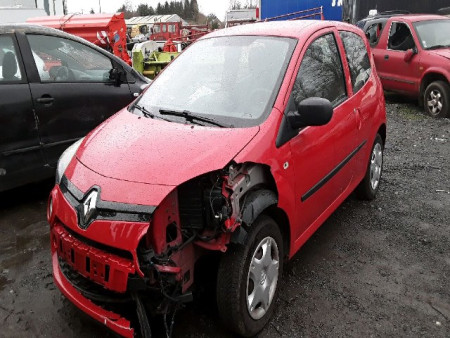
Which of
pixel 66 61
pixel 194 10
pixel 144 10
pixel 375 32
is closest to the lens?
pixel 66 61

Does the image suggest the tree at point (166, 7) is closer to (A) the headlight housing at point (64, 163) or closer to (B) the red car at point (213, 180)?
(B) the red car at point (213, 180)

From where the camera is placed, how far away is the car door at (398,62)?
318 inches

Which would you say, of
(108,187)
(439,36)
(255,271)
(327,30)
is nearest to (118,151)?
(108,187)

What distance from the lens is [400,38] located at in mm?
8500

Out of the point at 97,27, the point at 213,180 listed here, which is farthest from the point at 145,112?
the point at 97,27

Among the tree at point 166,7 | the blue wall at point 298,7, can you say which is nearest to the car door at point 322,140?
the blue wall at point 298,7

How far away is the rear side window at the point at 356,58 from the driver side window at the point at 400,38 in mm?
4755

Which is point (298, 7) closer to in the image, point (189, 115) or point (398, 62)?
point (398, 62)

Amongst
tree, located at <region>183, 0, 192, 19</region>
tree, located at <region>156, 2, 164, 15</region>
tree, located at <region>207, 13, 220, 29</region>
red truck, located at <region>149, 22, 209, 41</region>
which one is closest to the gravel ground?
red truck, located at <region>149, 22, 209, 41</region>

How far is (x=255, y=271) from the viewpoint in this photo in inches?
96.6

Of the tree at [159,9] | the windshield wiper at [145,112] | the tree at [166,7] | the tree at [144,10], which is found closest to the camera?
the windshield wiper at [145,112]

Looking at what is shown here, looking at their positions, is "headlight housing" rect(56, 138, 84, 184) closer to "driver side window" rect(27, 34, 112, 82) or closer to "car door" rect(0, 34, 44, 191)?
"car door" rect(0, 34, 44, 191)

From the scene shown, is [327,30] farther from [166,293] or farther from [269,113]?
[166,293]

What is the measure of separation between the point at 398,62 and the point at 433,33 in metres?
0.80
